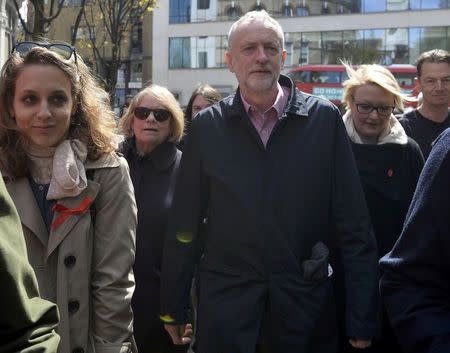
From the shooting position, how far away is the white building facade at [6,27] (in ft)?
65.3

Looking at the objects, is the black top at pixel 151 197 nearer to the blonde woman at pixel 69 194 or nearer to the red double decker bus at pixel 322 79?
the blonde woman at pixel 69 194

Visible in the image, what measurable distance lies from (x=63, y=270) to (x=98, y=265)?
0.17 m

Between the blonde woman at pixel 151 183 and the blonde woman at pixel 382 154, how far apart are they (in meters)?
1.20

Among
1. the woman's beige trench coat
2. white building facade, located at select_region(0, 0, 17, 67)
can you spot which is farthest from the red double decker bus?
the woman's beige trench coat

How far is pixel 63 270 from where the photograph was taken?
8.33 feet

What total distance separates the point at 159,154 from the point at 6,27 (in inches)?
748

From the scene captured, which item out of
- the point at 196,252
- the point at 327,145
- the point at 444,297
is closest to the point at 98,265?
the point at 196,252

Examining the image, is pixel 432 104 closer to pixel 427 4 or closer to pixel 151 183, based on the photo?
pixel 151 183

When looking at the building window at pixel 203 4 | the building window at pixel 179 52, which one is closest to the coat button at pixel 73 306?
the building window at pixel 179 52

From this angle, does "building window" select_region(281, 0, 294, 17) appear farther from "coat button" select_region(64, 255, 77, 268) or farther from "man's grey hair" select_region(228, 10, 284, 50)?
"coat button" select_region(64, 255, 77, 268)

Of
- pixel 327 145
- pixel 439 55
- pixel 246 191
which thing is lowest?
pixel 246 191

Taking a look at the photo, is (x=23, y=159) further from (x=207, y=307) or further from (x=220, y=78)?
(x=220, y=78)

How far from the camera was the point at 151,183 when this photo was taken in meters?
4.05

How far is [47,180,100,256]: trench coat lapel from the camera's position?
2.55m
